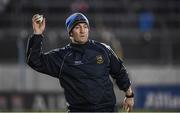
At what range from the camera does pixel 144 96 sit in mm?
A: 18703

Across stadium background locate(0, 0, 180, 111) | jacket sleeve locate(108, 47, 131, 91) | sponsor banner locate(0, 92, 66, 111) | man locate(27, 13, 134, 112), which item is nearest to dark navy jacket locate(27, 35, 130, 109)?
man locate(27, 13, 134, 112)

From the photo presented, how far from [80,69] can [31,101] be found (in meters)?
11.1

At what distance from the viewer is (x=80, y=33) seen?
7191 millimetres

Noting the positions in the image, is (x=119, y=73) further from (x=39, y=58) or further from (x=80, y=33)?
(x=39, y=58)

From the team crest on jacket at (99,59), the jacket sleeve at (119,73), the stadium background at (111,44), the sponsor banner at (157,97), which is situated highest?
the team crest on jacket at (99,59)

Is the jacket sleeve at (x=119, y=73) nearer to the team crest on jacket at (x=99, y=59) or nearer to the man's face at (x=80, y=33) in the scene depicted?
the team crest on jacket at (x=99, y=59)

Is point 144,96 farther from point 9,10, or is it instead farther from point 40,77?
point 9,10

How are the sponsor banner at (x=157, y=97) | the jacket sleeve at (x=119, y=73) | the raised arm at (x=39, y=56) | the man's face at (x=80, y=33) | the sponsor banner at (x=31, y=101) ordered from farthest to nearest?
the sponsor banner at (x=157, y=97) < the sponsor banner at (x=31, y=101) < the jacket sleeve at (x=119, y=73) < the man's face at (x=80, y=33) < the raised arm at (x=39, y=56)

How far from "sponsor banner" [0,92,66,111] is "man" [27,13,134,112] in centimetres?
1039

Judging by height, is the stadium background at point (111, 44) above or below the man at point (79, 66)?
below

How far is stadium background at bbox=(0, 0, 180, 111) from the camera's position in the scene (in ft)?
60.3

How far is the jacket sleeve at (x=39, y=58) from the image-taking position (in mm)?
7070

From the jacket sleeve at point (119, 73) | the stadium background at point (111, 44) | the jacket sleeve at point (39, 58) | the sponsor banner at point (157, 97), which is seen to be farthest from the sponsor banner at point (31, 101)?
the jacket sleeve at point (39, 58)

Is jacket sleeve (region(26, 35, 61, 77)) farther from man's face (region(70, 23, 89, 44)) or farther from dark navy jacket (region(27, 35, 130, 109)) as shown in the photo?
man's face (region(70, 23, 89, 44))
